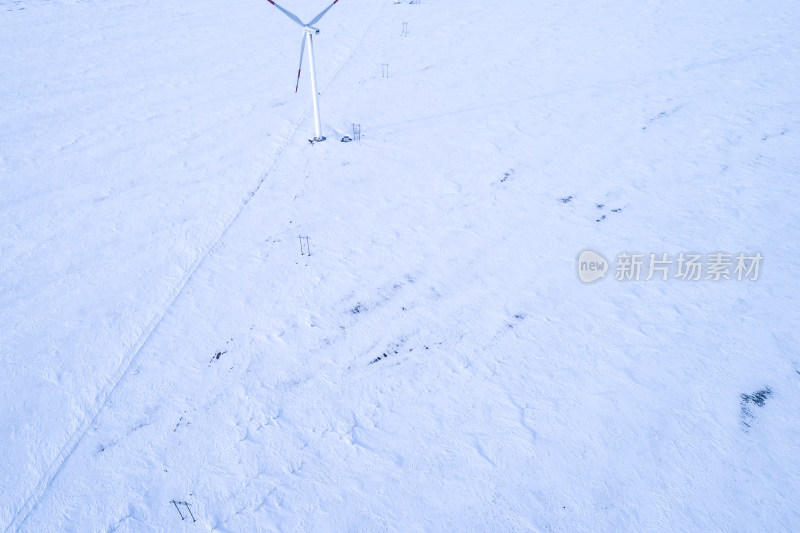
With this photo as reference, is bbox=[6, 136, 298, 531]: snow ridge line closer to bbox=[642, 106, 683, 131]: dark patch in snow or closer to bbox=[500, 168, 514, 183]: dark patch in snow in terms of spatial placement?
bbox=[500, 168, 514, 183]: dark patch in snow

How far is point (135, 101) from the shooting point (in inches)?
535

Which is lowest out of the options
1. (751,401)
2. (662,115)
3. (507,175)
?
(751,401)

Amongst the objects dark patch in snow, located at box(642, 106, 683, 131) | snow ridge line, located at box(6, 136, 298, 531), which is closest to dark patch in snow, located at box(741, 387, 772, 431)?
snow ridge line, located at box(6, 136, 298, 531)

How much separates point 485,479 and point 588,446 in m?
1.27

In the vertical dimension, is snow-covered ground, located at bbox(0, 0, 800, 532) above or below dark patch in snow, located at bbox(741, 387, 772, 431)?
above

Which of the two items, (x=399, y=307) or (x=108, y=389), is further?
(x=399, y=307)

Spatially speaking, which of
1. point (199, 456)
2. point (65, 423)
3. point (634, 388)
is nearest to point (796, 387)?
point (634, 388)

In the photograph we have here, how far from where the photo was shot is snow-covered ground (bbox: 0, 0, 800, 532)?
5.14 meters

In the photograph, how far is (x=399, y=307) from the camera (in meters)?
7.28

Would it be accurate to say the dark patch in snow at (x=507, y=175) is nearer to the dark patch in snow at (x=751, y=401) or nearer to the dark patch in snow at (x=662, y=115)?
the dark patch in snow at (x=662, y=115)

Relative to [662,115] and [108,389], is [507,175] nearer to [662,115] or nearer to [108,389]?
[662,115]

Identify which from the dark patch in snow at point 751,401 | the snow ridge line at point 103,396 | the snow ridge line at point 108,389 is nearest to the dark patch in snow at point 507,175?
the snow ridge line at point 108,389

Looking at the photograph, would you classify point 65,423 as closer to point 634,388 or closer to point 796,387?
point 634,388

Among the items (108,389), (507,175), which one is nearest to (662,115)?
(507,175)
